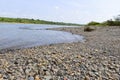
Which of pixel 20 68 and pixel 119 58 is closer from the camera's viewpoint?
pixel 20 68

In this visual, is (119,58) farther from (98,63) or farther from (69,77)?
(69,77)

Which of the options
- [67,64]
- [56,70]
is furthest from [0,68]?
[67,64]

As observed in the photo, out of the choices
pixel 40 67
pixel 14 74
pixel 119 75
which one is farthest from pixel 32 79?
pixel 119 75

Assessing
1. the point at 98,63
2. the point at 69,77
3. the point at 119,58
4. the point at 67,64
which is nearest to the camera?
the point at 69,77

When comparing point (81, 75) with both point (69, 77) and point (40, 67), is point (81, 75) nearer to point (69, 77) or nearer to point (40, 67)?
point (69, 77)

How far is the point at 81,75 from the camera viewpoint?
8.77 meters

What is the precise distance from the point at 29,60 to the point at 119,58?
519 cm

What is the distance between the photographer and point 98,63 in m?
10.8

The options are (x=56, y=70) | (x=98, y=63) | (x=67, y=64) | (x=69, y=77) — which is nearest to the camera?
(x=69, y=77)

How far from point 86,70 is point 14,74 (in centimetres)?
310

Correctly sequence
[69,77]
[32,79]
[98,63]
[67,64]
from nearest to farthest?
[32,79] → [69,77] → [67,64] → [98,63]

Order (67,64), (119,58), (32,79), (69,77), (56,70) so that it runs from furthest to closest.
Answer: (119,58), (67,64), (56,70), (69,77), (32,79)

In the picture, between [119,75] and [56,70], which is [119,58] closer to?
[119,75]

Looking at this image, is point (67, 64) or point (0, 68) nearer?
point (0, 68)
